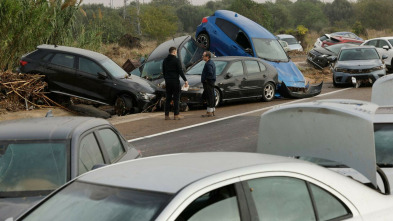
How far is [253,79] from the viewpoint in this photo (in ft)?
73.2

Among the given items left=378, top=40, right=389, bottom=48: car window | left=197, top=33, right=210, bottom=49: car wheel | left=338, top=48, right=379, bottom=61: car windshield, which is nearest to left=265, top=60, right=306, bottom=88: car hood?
left=197, top=33, right=210, bottom=49: car wheel

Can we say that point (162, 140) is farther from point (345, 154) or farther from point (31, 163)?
point (345, 154)

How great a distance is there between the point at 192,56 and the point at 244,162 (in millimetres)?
19838

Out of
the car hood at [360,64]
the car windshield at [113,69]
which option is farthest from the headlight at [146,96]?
the car hood at [360,64]

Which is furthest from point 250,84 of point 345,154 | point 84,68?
point 345,154

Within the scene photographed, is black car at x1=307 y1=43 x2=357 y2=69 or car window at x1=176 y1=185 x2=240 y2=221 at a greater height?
car window at x1=176 y1=185 x2=240 y2=221

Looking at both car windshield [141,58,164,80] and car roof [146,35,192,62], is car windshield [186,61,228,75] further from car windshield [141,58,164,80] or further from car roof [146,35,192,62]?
car roof [146,35,192,62]

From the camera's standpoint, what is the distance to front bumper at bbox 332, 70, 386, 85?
26812 mm

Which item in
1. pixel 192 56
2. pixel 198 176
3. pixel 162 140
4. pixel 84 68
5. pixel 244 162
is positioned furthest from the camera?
pixel 192 56

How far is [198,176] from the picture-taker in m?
4.55

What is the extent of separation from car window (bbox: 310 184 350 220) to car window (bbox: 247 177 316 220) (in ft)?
0.16

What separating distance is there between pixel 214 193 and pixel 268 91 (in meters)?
18.6

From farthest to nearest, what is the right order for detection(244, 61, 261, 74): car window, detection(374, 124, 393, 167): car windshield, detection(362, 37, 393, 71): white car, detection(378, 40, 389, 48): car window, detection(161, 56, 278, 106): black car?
detection(378, 40, 389, 48): car window < detection(362, 37, 393, 71): white car < detection(244, 61, 261, 74): car window < detection(161, 56, 278, 106): black car < detection(374, 124, 393, 167): car windshield

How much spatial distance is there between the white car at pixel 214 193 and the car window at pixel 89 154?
7.45 feet
